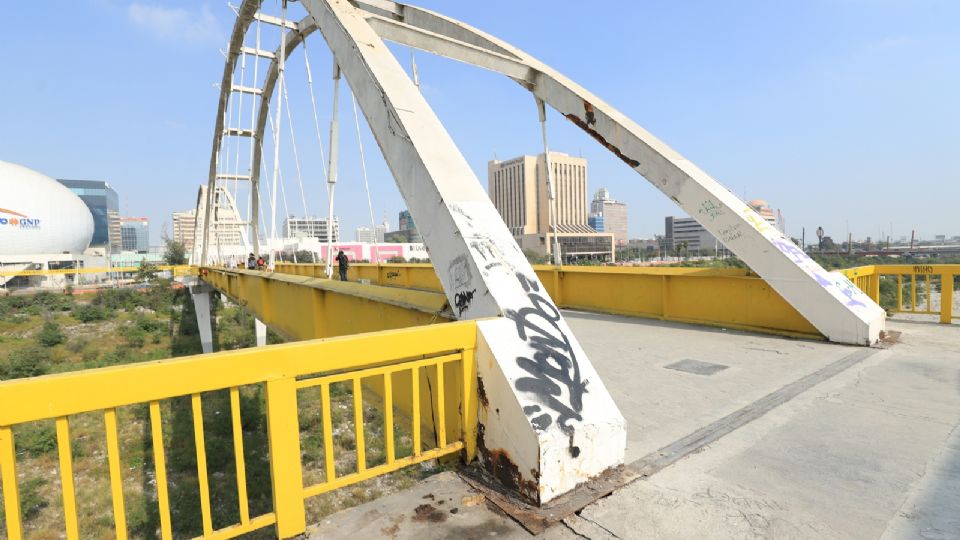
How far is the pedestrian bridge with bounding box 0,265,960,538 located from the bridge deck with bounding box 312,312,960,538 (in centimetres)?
3

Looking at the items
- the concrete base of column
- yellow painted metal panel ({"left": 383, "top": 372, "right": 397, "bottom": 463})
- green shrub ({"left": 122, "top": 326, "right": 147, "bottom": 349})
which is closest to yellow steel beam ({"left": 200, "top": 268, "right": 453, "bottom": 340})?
the concrete base of column

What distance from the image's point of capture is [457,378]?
3.31 meters

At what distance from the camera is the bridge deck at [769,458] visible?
2391mm

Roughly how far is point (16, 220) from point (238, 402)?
95.6 metres

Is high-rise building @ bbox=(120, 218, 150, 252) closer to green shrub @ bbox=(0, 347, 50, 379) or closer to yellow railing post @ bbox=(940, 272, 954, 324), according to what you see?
green shrub @ bbox=(0, 347, 50, 379)

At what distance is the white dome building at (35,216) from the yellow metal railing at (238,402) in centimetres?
9265

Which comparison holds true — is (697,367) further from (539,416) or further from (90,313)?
(90,313)

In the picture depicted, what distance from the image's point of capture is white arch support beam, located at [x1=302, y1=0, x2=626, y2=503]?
2668 mm

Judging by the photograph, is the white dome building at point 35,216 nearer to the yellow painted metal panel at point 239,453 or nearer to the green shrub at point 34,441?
the green shrub at point 34,441

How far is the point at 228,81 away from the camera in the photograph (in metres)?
22.9

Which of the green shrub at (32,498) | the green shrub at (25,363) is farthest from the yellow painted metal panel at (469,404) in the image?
the green shrub at (25,363)

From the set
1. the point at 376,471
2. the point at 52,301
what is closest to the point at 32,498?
the point at 376,471

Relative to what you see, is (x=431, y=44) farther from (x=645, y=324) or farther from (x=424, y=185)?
(x=645, y=324)

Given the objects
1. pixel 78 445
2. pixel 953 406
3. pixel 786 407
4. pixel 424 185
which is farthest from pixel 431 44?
pixel 78 445
